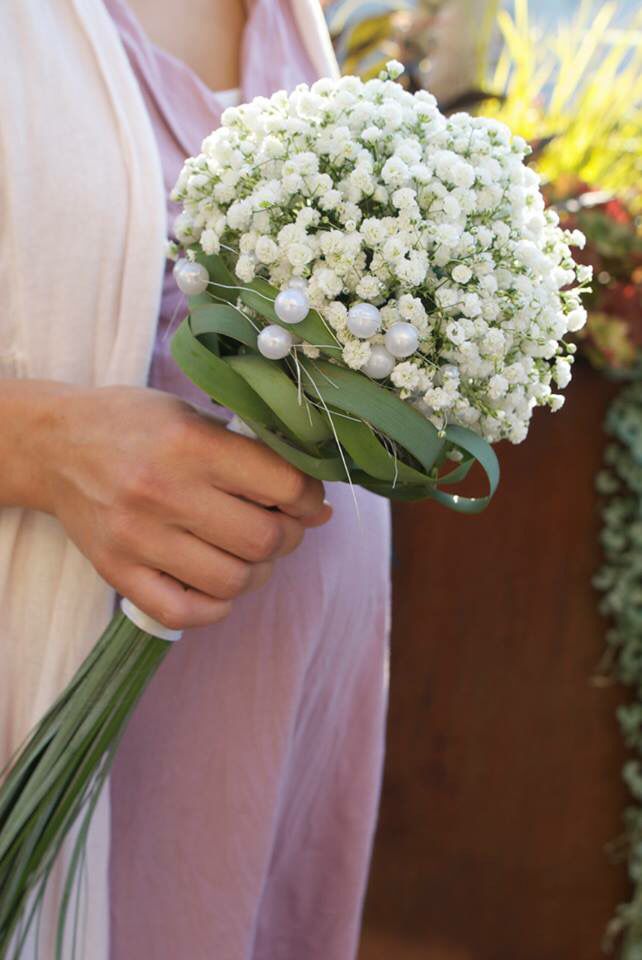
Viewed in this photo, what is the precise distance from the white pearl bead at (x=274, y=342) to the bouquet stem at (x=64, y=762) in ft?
0.87

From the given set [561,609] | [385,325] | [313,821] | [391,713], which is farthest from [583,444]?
[385,325]

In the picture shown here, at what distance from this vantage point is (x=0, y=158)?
31.2 inches

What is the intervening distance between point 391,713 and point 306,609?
0.88 m

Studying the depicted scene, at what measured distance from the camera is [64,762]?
79 centimetres

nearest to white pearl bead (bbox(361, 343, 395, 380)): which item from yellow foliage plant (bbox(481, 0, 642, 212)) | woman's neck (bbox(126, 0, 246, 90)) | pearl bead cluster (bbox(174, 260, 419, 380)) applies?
pearl bead cluster (bbox(174, 260, 419, 380))

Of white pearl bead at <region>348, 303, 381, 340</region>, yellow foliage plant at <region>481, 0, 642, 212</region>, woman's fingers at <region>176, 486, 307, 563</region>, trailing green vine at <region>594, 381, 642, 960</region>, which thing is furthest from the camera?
yellow foliage plant at <region>481, 0, 642, 212</region>

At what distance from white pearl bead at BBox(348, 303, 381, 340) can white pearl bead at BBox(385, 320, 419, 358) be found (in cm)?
1

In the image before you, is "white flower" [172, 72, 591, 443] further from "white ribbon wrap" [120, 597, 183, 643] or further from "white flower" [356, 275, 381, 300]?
"white ribbon wrap" [120, 597, 183, 643]

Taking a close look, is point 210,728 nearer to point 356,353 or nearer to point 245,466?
point 245,466

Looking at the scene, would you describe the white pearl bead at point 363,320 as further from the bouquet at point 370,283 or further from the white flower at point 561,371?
the white flower at point 561,371

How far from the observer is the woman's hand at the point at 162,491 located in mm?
752

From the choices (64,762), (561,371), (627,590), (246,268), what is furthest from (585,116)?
(64,762)

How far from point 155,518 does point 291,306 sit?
21cm

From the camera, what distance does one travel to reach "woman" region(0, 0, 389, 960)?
77cm
